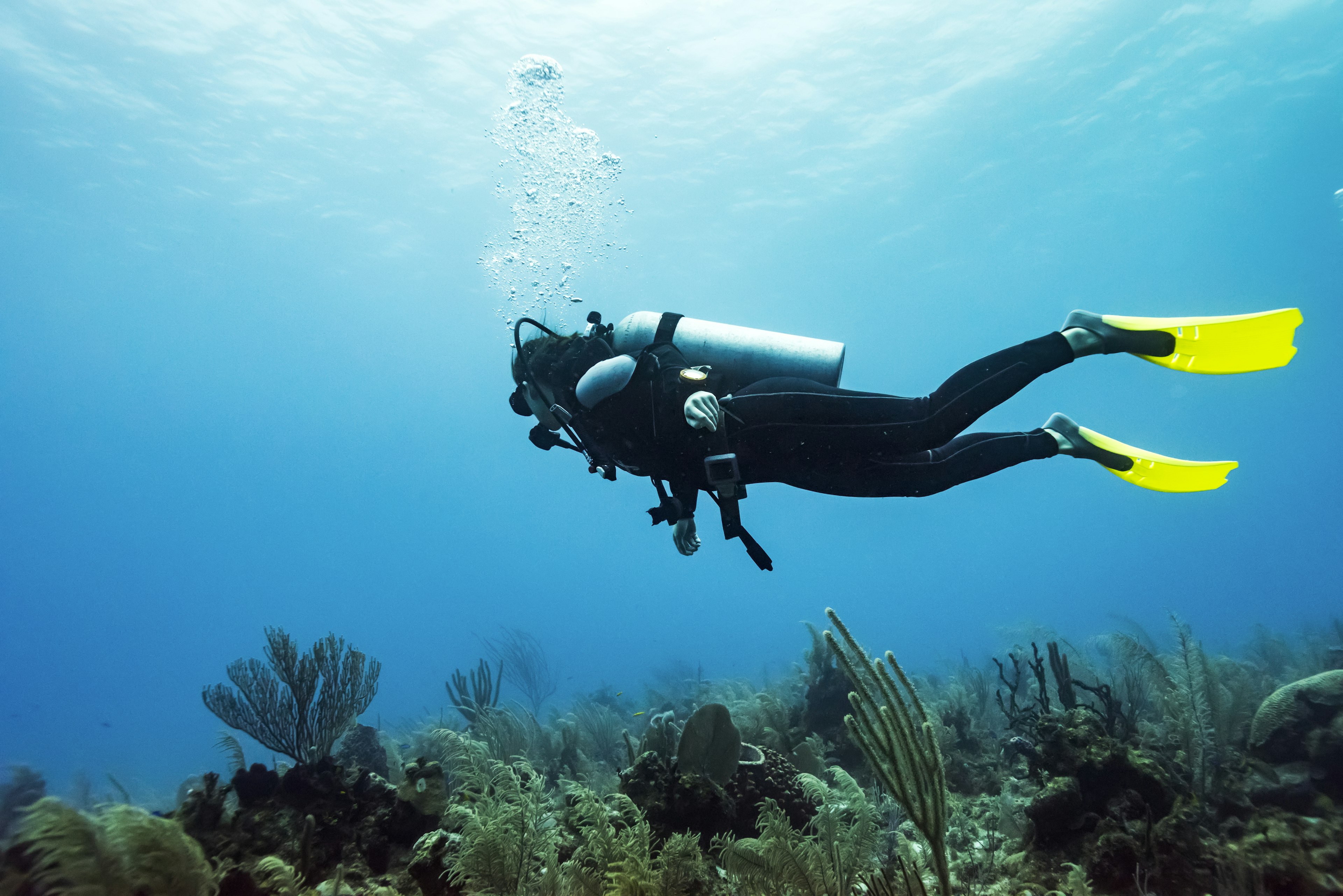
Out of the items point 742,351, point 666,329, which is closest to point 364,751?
point 666,329

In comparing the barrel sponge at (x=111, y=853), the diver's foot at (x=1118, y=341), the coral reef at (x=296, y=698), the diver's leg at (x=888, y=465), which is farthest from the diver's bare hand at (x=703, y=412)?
the coral reef at (x=296, y=698)

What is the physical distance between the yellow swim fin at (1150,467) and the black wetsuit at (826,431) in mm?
284

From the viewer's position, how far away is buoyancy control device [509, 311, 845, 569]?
14.1 feet

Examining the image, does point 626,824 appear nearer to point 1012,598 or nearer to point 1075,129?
point 1075,129

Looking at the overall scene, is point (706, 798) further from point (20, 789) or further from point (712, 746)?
point (20, 789)

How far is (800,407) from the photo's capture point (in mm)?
3965

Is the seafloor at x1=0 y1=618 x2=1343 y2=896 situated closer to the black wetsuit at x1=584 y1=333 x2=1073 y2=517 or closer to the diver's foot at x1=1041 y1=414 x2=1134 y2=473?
the black wetsuit at x1=584 y1=333 x2=1073 y2=517

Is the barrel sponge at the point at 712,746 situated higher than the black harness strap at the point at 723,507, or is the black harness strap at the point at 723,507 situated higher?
the black harness strap at the point at 723,507

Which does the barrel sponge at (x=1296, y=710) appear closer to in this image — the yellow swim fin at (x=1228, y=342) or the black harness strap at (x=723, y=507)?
the yellow swim fin at (x=1228, y=342)

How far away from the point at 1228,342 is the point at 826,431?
9.01ft

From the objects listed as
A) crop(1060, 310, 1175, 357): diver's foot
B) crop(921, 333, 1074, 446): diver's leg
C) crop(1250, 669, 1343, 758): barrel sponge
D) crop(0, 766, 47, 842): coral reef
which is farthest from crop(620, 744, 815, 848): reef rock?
crop(0, 766, 47, 842): coral reef

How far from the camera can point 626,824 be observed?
3.86 meters

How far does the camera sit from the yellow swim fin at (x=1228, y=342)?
150 inches

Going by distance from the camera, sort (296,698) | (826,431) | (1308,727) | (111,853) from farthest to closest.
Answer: (296,698) → (1308,727) → (826,431) → (111,853)
